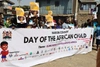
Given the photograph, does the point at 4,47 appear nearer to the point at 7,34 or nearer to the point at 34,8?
the point at 7,34

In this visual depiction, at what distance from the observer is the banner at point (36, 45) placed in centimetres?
698

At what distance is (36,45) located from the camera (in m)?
8.05

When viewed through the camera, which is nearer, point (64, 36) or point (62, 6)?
point (64, 36)

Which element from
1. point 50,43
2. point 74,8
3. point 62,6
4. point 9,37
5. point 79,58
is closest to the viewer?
point 9,37

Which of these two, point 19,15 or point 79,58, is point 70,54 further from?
point 19,15

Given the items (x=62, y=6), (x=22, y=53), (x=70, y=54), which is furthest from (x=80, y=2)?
(x=22, y=53)

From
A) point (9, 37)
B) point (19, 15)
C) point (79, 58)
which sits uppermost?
point (19, 15)

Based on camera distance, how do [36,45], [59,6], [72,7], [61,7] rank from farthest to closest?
[59,6] → [61,7] → [72,7] → [36,45]

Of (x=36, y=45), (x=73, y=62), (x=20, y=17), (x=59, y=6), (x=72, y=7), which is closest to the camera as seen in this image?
(x=36, y=45)

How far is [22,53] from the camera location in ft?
24.5

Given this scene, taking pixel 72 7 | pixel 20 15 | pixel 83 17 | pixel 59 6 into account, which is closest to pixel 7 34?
pixel 20 15

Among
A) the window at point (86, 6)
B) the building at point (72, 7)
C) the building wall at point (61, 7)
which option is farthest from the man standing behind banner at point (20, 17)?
the building wall at point (61, 7)

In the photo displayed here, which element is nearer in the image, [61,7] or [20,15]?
[20,15]

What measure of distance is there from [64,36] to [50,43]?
1111 mm
